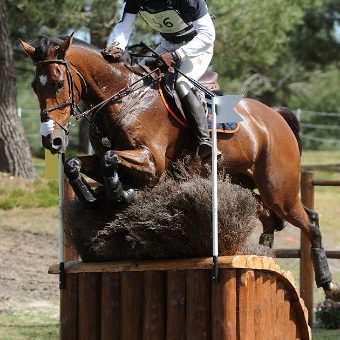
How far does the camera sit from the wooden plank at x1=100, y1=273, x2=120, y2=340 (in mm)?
6695

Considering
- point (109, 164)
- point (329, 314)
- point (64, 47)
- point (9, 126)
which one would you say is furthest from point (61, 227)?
point (9, 126)

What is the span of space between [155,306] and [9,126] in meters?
10.7

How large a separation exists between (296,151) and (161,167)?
6.84ft

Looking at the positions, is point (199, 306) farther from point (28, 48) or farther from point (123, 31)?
point (123, 31)

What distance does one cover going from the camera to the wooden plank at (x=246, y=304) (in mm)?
6293

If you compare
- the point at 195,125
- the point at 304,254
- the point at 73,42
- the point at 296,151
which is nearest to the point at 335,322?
the point at 304,254

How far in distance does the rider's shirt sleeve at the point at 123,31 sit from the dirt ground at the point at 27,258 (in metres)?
3.17

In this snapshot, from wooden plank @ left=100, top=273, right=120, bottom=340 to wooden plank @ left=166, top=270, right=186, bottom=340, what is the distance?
1.50 feet

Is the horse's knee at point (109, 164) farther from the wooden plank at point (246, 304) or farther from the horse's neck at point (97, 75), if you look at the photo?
the wooden plank at point (246, 304)

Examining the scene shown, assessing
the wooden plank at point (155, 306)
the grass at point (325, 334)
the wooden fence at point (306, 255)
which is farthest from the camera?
the wooden fence at point (306, 255)

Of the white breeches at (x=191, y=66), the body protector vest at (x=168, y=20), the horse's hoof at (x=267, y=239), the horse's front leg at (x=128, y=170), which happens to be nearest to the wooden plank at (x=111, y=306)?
the horse's front leg at (x=128, y=170)

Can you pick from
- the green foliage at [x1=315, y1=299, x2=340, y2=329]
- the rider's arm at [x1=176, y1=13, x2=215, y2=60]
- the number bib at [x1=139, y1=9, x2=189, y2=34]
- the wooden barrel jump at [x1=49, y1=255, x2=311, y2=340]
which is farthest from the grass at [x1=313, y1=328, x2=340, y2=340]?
the number bib at [x1=139, y1=9, x2=189, y2=34]

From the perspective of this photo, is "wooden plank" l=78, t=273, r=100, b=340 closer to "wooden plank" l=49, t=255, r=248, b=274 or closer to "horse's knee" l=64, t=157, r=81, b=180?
"wooden plank" l=49, t=255, r=248, b=274

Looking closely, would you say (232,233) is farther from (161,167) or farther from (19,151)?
(19,151)
